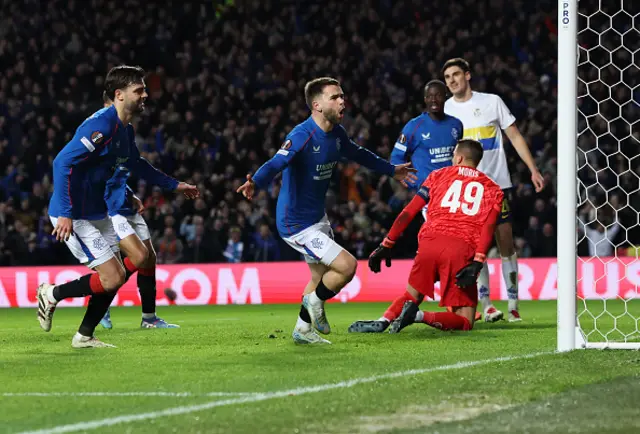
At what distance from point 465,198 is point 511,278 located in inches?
68.5

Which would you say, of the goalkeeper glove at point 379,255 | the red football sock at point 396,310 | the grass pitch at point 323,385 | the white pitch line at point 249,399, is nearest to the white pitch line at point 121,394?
the grass pitch at point 323,385

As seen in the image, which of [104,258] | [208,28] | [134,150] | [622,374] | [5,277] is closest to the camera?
[622,374]

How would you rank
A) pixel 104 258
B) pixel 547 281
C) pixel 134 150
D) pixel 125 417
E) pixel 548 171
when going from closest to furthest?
pixel 125 417
pixel 104 258
pixel 134 150
pixel 547 281
pixel 548 171

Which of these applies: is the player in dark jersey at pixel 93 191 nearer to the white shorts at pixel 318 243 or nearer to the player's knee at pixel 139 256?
the player's knee at pixel 139 256

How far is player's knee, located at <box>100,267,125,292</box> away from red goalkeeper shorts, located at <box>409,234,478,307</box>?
7.19 ft

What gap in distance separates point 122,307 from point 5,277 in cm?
217

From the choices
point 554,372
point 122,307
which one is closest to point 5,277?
point 122,307

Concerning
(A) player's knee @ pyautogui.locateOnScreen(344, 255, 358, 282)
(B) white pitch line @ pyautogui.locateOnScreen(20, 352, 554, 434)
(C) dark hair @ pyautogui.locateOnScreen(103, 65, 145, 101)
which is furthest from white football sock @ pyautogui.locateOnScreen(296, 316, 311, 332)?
(C) dark hair @ pyautogui.locateOnScreen(103, 65, 145, 101)

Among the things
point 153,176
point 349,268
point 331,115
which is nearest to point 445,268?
point 349,268

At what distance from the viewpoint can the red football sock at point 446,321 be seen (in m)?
8.02

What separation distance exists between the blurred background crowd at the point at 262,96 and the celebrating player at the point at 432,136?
259 inches

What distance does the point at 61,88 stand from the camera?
21344mm

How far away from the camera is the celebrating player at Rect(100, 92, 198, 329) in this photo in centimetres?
860

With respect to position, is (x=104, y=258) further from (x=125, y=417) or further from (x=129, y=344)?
(x=125, y=417)
